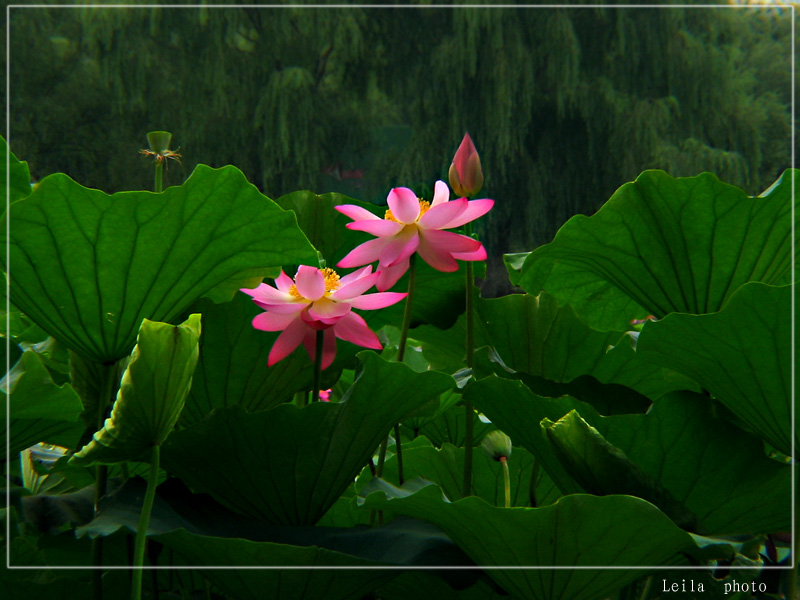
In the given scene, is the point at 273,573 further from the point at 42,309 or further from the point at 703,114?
the point at 703,114

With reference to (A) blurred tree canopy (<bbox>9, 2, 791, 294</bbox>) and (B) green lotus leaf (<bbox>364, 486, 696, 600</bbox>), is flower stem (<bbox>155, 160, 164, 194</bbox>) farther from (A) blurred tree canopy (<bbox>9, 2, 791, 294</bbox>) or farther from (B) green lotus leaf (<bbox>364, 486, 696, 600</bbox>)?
(A) blurred tree canopy (<bbox>9, 2, 791, 294</bbox>)

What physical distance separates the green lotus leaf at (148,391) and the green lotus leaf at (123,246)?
0.05 m

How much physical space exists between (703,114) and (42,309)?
5.64 meters

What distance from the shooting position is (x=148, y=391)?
0.20 metres

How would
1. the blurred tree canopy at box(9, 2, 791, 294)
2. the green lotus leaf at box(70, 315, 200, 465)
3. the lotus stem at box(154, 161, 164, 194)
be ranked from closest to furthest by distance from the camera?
the green lotus leaf at box(70, 315, 200, 465) → the lotus stem at box(154, 161, 164, 194) → the blurred tree canopy at box(9, 2, 791, 294)

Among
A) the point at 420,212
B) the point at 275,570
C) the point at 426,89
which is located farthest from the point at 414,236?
the point at 426,89

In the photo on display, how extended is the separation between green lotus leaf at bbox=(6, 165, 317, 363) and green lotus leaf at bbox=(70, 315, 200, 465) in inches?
2.0

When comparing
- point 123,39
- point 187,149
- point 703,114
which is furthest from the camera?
point 703,114

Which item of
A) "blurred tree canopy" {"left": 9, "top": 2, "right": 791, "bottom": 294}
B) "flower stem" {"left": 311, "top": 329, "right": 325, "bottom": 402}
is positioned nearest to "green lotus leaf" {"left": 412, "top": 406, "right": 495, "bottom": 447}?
"flower stem" {"left": 311, "top": 329, "right": 325, "bottom": 402}

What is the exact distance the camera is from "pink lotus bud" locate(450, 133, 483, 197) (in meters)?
0.29

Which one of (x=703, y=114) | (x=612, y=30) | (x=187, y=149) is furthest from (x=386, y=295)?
(x=703, y=114)

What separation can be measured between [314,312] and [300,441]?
0.15 ft

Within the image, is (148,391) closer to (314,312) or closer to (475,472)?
(314,312)

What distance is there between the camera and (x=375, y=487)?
0.24 meters
